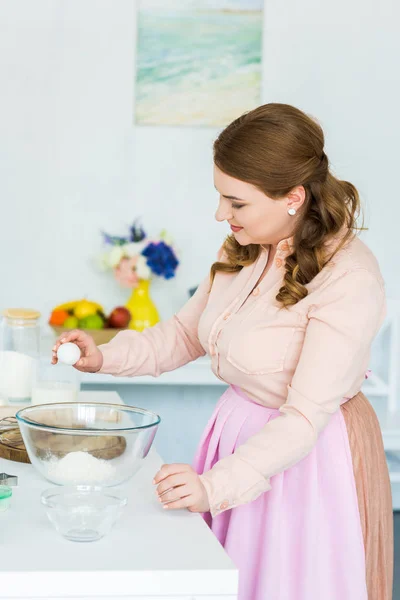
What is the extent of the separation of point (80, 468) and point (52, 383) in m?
0.46

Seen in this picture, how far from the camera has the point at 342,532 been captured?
1613 millimetres

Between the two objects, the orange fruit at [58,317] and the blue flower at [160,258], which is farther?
the blue flower at [160,258]

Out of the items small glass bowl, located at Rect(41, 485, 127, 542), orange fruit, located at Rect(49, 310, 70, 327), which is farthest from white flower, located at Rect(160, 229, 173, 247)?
small glass bowl, located at Rect(41, 485, 127, 542)

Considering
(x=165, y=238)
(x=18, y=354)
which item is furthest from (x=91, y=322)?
(x=18, y=354)

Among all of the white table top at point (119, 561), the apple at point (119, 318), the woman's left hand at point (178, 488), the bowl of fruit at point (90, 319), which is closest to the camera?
the white table top at point (119, 561)

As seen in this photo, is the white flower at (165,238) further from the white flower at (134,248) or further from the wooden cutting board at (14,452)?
the wooden cutting board at (14,452)

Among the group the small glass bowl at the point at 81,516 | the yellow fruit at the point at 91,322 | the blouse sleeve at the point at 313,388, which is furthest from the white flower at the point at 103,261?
the small glass bowl at the point at 81,516

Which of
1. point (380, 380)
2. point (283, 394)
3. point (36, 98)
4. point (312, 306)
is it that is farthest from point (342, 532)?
point (36, 98)

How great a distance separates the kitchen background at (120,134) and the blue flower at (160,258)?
20 cm

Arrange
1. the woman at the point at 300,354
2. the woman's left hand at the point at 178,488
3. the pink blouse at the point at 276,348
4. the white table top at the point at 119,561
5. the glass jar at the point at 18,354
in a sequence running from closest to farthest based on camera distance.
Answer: the white table top at the point at 119,561, the woman's left hand at the point at 178,488, the pink blouse at the point at 276,348, the woman at the point at 300,354, the glass jar at the point at 18,354

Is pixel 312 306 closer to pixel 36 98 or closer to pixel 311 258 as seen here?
pixel 311 258

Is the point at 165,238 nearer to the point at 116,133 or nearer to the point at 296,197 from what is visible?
the point at 116,133

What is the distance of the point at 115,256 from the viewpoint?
11.1 ft

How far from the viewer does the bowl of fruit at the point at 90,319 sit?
3215 mm
